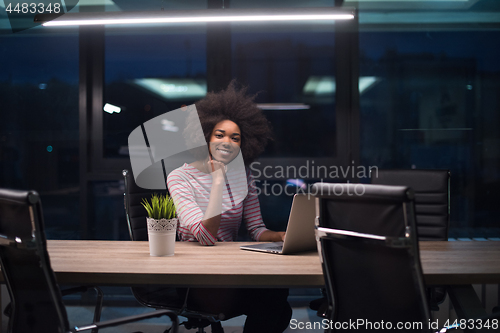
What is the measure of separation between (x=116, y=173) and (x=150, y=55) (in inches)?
44.2

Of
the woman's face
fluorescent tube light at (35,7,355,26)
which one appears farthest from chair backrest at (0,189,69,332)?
fluorescent tube light at (35,7,355,26)

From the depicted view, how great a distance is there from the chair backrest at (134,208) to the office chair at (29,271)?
Answer: 0.94 meters

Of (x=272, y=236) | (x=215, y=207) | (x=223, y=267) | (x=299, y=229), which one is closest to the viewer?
(x=223, y=267)

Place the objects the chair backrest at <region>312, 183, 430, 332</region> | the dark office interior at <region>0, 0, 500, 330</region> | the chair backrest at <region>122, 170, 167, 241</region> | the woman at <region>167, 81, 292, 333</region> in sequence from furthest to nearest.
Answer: the dark office interior at <region>0, 0, 500, 330</region> → the chair backrest at <region>122, 170, 167, 241</region> → the woman at <region>167, 81, 292, 333</region> → the chair backrest at <region>312, 183, 430, 332</region>

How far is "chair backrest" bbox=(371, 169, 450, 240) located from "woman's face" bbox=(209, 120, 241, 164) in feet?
3.19

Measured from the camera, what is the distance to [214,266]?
56.3 inches

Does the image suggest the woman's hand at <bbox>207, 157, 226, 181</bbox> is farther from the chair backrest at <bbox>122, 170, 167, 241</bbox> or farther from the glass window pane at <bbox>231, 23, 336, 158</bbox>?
the glass window pane at <bbox>231, 23, 336, 158</bbox>

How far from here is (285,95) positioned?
3.48 metres

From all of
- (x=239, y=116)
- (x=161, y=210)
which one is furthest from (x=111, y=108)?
(x=161, y=210)

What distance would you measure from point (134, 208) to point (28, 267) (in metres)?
1.05

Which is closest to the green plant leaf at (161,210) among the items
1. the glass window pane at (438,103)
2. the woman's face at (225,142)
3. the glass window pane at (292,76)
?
the woman's face at (225,142)

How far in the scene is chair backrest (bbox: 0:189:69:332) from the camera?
1.09 m

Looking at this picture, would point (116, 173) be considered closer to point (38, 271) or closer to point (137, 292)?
point (137, 292)

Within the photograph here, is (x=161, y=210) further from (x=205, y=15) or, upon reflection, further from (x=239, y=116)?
(x=205, y=15)
